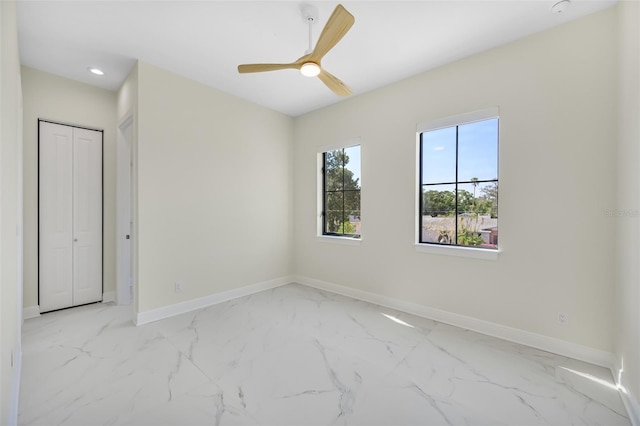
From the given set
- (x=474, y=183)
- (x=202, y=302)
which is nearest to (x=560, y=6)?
(x=474, y=183)

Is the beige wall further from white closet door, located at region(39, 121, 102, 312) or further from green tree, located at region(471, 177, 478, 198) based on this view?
green tree, located at region(471, 177, 478, 198)

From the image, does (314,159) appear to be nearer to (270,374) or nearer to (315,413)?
(270,374)

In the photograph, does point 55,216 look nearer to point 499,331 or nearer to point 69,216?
point 69,216

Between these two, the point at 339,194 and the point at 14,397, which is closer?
the point at 14,397

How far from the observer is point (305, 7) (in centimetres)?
227

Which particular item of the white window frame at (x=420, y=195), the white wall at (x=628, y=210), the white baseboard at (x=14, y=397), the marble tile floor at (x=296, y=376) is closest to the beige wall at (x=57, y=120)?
the marble tile floor at (x=296, y=376)

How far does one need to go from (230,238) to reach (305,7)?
9.67 feet

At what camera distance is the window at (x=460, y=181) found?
2.96 metres

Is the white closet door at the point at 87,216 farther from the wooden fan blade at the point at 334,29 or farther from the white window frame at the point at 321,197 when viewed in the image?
the wooden fan blade at the point at 334,29

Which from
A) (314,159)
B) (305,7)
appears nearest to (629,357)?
(305,7)

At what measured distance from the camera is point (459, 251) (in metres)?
3.04

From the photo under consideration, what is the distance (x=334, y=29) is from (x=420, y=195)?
2178 millimetres

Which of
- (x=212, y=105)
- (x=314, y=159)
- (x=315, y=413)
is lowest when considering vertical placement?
(x=315, y=413)

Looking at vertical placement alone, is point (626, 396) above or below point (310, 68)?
below
